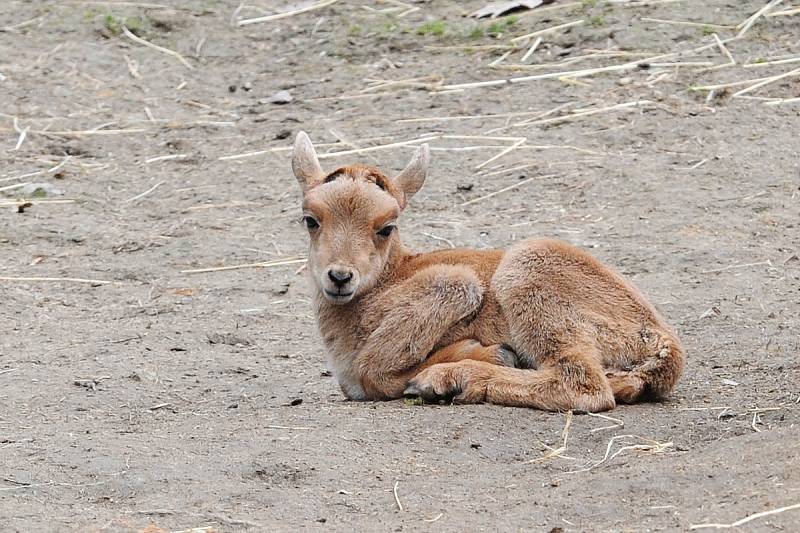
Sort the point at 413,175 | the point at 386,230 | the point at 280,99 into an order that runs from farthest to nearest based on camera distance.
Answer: the point at 280,99 → the point at 413,175 → the point at 386,230

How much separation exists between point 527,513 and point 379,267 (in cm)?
254

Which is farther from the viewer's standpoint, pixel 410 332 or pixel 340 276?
pixel 410 332

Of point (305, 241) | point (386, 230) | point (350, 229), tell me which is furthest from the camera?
point (305, 241)

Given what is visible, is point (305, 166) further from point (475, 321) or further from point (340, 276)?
point (475, 321)

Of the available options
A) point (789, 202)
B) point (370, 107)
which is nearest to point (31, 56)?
point (370, 107)

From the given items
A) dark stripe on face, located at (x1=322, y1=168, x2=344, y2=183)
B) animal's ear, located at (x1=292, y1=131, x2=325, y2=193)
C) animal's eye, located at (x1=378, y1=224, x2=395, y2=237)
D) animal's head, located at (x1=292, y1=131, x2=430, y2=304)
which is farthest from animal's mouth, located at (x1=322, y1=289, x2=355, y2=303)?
animal's ear, located at (x1=292, y1=131, x2=325, y2=193)

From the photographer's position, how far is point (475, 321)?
7.65m

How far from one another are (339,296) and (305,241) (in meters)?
4.05

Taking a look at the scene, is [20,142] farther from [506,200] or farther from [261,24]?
[506,200]

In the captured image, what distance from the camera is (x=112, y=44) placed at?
635 inches

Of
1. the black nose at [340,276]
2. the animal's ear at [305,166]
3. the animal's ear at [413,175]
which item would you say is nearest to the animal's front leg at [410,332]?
the black nose at [340,276]

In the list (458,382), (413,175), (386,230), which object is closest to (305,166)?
(413,175)

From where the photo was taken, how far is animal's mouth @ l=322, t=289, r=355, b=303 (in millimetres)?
7441

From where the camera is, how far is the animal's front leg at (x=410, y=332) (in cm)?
754
